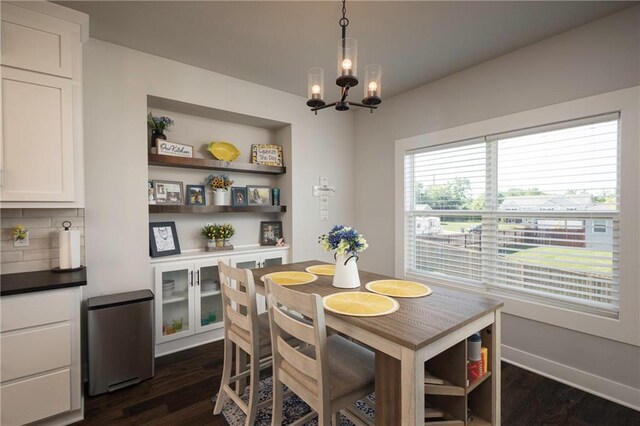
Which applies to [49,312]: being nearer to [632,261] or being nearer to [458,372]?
[458,372]

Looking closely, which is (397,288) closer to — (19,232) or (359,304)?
(359,304)

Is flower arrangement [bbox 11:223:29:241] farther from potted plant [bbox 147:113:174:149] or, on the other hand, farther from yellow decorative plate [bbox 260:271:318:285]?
yellow decorative plate [bbox 260:271:318:285]

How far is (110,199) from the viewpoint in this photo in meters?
2.45

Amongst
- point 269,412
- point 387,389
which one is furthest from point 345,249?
point 269,412

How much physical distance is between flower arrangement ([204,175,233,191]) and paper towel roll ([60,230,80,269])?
1.29 m

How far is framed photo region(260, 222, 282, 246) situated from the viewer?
3619mm

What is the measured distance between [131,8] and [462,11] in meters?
2.28

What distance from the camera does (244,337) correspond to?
1.79 m

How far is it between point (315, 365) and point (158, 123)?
258 centimetres

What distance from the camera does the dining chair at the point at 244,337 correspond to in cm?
169

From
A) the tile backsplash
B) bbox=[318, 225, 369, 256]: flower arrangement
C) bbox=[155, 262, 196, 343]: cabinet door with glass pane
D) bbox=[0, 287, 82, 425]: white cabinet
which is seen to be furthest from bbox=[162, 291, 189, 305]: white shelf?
bbox=[318, 225, 369, 256]: flower arrangement

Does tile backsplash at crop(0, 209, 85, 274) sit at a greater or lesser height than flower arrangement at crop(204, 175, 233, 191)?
lesser

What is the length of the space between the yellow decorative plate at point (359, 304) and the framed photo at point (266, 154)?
2.22 metres

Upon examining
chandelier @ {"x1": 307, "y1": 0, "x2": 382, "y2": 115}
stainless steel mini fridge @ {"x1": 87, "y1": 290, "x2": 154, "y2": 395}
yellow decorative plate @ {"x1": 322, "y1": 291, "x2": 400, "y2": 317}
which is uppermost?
chandelier @ {"x1": 307, "y1": 0, "x2": 382, "y2": 115}
